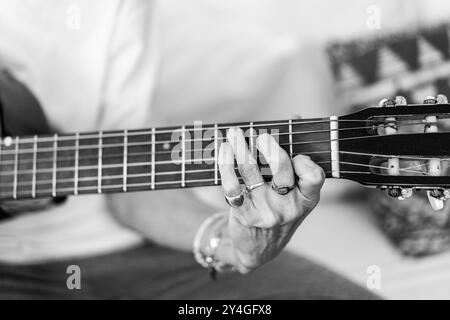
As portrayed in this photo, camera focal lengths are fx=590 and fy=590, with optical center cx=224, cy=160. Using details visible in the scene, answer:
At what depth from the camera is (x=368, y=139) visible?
0.72m

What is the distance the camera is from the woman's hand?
0.73 metres

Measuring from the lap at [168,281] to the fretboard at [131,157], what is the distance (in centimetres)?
21

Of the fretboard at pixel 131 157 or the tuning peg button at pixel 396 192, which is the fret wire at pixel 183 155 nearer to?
the fretboard at pixel 131 157

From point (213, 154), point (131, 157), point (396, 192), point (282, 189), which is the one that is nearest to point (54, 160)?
point (131, 157)

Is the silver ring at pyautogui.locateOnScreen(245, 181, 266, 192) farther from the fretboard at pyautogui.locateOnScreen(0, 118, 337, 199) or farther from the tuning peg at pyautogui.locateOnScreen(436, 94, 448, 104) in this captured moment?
the tuning peg at pyautogui.locateOnScreen(436, 94, 448, 104)

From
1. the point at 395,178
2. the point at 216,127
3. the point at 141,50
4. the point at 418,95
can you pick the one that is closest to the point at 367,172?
the point at 395,178

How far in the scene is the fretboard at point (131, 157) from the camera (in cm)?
76


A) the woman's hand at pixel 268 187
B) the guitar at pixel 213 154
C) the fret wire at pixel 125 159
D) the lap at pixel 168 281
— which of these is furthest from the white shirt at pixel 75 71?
the woman's hand at pixel 268 187

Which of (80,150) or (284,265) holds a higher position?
(80,150)

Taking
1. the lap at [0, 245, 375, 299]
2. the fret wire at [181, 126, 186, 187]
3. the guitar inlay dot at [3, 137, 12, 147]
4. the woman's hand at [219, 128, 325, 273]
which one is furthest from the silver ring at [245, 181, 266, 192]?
the guitar inlay dot at [3, 137, 12, 147]

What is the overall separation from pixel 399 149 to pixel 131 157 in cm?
38
